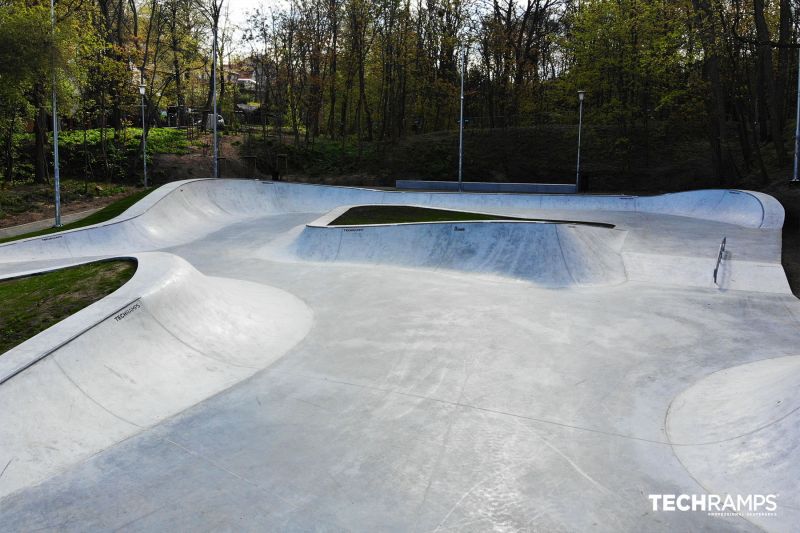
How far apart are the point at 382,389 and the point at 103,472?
122 inches

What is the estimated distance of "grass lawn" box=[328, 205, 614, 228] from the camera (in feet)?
52.8

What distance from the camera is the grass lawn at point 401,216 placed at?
52.8 feet

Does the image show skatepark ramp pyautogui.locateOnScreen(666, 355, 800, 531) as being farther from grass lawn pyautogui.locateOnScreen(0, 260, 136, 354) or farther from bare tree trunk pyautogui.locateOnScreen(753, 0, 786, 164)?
bare tree trunk pyautogui.locateOnScreen(753, 0, 786, 164)

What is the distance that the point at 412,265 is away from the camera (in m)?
14.1

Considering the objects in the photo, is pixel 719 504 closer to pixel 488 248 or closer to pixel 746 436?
pixel 746 436

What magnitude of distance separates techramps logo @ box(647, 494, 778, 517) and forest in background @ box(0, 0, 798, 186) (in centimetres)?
2053

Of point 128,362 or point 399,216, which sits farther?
point 399,216

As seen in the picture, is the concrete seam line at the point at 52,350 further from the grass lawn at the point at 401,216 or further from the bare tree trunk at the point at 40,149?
the bare tree trunk at the point at 40,149

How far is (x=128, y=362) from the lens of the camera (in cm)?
652

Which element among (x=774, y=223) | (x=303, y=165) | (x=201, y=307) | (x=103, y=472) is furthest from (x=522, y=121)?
(x=103, y=472)

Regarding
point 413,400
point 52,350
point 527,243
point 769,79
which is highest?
point 769,79

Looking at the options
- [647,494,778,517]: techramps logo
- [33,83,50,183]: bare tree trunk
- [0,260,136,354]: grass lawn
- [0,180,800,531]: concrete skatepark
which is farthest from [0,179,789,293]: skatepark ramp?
[33,83,50,183]: bare tree trunk

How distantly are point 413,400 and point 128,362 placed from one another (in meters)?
3.38

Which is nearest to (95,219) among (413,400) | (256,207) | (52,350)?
(256,207)
